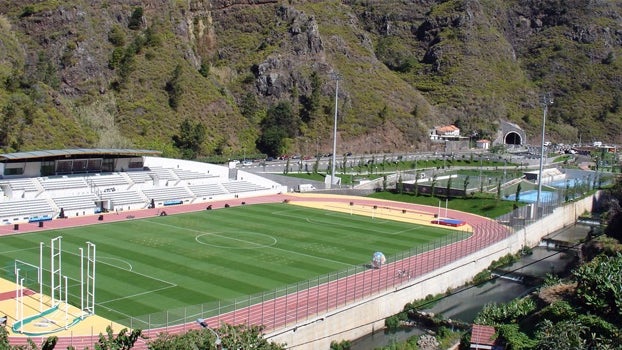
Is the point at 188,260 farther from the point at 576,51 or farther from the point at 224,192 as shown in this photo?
the point at 576,51

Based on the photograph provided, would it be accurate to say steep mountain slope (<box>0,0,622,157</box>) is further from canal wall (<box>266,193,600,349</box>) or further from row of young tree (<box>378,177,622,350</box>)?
row of young tree (<box>378,177,622,350</box>)

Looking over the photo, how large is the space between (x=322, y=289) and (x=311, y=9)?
118434mm

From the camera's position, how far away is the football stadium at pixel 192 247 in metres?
30.5

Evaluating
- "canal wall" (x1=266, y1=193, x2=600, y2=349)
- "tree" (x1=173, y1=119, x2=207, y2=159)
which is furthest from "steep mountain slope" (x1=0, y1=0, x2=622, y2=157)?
"canal wall" (x1=266, y1=193, x2=600, y2=349)

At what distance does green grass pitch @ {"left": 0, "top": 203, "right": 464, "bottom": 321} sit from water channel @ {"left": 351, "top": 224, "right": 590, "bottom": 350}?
6.11 m

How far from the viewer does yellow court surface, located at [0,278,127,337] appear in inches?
1076

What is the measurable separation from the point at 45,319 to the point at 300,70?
96.6 metres

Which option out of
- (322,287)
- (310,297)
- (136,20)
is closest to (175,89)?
(136,20)

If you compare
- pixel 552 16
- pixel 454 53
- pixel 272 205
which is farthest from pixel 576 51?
pixel 272 205

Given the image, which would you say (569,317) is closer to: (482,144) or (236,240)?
(236,240)

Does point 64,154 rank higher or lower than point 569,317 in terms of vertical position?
higher

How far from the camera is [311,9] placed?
14512 centimetres

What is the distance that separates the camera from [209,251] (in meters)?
43.9

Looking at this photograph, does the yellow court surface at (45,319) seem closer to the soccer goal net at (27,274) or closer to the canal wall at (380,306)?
the soccer goal net at (27,274)
